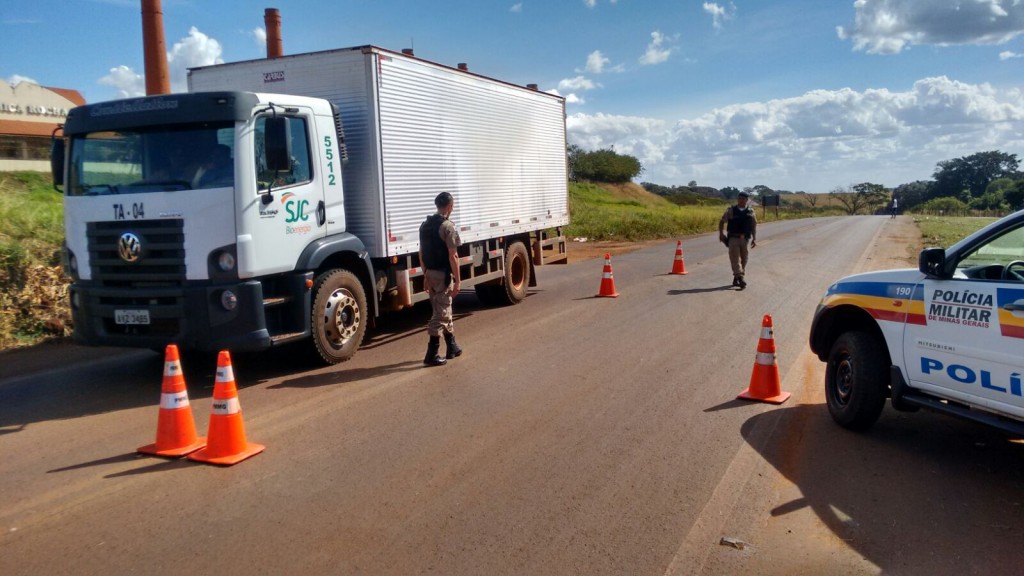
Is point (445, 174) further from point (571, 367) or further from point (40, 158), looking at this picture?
point (40, 158)

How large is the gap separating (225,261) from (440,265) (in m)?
2.29

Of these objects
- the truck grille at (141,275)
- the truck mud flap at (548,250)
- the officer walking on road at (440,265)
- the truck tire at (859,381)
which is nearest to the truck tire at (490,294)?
the truck mud flap at (548,250)

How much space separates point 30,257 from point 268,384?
5565 millimetres

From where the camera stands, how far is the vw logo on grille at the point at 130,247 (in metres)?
7.16

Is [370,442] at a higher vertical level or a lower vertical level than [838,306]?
lower

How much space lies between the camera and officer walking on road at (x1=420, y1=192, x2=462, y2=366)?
829 cm

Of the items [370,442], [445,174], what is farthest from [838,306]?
[445,174]

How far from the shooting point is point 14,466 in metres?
→ 5.38

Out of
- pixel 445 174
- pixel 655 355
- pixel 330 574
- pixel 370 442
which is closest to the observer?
pixel 330 574

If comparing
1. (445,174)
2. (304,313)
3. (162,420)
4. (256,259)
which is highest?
(445,174)

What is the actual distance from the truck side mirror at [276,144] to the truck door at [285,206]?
97 mm

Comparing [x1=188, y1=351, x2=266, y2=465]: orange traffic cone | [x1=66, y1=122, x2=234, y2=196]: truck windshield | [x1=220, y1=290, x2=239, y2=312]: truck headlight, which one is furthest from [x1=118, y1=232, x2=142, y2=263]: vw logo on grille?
[x1=188, y1=351, x2=266, y2=465]: orange traffic cone

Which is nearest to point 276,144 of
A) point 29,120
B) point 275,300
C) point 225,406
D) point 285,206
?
point 285,206

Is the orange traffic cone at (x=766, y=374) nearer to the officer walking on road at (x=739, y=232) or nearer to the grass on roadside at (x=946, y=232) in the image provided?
the officer walking on road at (x=739, y=232)
